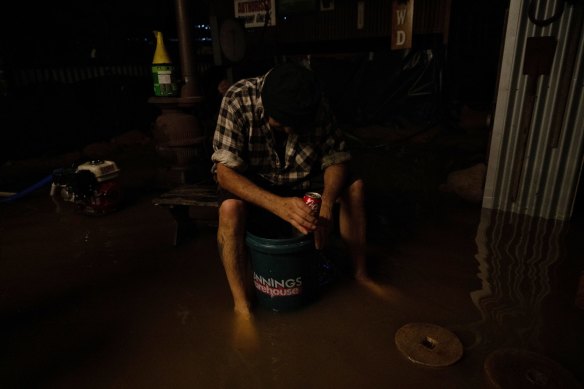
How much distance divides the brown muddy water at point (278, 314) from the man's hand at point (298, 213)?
758 mm

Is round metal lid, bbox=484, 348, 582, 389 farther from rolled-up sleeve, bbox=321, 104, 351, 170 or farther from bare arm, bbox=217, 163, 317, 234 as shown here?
rolled-up sleeve, bbox=321, 104, 351, 170

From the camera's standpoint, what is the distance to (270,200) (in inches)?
97.9

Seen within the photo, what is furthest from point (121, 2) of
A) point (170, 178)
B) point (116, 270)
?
point (116, 270)

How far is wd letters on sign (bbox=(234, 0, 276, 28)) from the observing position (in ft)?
30.6

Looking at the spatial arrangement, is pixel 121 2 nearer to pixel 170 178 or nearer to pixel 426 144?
pixel 170 178

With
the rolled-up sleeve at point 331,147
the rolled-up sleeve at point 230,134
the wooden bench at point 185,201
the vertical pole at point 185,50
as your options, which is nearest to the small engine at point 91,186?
the wooden bench at point 185,201

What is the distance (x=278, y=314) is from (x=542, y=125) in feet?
10.7

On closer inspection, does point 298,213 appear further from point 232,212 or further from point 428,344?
point 428,344

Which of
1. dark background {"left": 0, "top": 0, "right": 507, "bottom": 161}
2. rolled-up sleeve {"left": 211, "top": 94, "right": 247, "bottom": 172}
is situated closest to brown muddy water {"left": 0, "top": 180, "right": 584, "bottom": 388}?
rolled-up sleeve {"left": 211, "top": 94, "right": 247, "bottom": 172}

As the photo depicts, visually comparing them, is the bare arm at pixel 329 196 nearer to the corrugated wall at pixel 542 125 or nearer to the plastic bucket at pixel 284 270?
the plastic bucket at pixel 284 270

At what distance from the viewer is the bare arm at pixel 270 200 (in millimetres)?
2365

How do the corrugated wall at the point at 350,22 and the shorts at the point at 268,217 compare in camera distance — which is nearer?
the shorts at the point at 268,217

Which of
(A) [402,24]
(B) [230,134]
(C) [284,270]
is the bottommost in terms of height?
(C) [284,270]

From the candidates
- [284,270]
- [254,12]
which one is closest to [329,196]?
[284,270]
